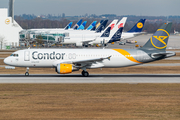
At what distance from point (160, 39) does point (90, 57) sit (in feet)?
34.7

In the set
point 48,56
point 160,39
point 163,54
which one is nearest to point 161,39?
point 160,39

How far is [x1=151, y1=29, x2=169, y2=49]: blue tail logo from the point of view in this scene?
43.6m

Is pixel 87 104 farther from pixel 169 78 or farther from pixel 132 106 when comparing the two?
pixel 169 78

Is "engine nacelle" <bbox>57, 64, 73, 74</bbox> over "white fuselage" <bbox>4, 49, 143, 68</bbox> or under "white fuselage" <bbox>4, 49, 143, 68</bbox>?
under

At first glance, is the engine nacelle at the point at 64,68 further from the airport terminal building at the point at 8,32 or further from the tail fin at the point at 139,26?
the tail fin at the point at 139,26

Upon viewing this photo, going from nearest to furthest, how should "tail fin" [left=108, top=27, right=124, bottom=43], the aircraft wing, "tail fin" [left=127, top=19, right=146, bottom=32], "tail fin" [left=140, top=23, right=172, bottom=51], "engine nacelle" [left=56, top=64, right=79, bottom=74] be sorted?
"engine nacelle" [left=56, top=64, right=79, bottom=74]
the aircraft wing
"tail fin" [left=140, top=23, right=172, bottom=51]
"tail fin" [left=108, top=27, right=124, bottom=43]
"tail fin" [left=127, top=19, right=146, bottom=32]

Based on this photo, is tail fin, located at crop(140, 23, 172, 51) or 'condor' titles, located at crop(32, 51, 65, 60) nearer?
'condor' titles, located at crop(32, 51, 65, 60)

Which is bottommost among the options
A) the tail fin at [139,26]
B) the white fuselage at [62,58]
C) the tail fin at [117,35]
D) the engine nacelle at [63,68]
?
the engine nacelle at [63,68]

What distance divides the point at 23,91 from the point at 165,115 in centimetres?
1573

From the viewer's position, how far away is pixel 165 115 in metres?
22.1

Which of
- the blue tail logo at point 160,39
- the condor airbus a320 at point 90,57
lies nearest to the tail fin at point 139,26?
the blue tail logo at point 160,39

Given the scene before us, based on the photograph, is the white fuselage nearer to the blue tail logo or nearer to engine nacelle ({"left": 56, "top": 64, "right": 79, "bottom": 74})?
engine nacelle ({"left": 56, "top": 64, "right": 79, "bottom": 74})

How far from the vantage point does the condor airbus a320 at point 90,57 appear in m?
42.2

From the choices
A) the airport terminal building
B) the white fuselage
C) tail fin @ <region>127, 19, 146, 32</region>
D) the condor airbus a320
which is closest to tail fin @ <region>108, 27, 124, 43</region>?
tail fin @ <region>127, 19, 146, 32</region>
